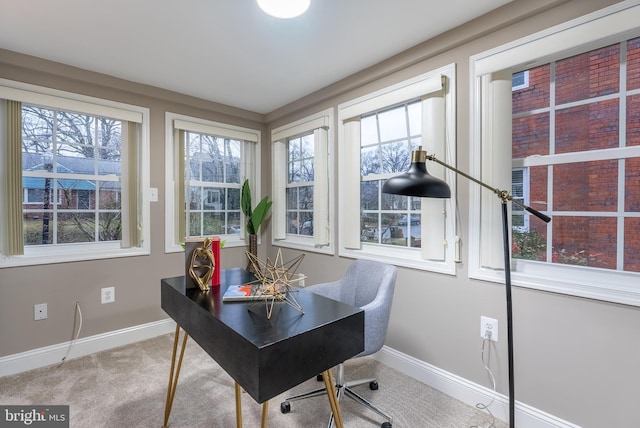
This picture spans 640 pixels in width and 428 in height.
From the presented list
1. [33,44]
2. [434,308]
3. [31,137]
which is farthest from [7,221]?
[434,308]

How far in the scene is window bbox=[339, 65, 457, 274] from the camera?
206 centimetres

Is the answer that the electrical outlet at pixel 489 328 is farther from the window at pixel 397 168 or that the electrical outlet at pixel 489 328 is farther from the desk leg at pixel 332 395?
the desk leg at pixel 332 395

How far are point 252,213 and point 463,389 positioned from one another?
2.63 meters

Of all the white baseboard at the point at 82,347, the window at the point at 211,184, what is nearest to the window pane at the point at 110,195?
the window at the point at 211,184

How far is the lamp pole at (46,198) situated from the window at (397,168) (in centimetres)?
251

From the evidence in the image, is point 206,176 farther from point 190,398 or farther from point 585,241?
point 585,241

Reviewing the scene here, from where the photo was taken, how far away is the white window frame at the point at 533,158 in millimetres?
1436

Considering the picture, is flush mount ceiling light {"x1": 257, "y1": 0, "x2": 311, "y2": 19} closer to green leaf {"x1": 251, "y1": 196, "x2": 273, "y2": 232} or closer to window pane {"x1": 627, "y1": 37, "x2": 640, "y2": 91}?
window pane {"x1": 627, "y1": 37, "x2": 640, "y2": 91}

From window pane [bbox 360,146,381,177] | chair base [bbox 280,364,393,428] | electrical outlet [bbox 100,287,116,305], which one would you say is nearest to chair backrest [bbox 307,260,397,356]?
chair base [bbox 280,364,393,428]

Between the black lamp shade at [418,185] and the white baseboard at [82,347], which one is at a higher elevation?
the black lamp shade at [418,185]

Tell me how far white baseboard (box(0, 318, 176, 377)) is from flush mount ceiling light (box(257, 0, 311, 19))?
2934 millimetres

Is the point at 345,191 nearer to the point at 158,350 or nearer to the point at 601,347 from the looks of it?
the point at 601,347

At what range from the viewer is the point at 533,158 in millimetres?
1764

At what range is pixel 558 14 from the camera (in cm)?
159
